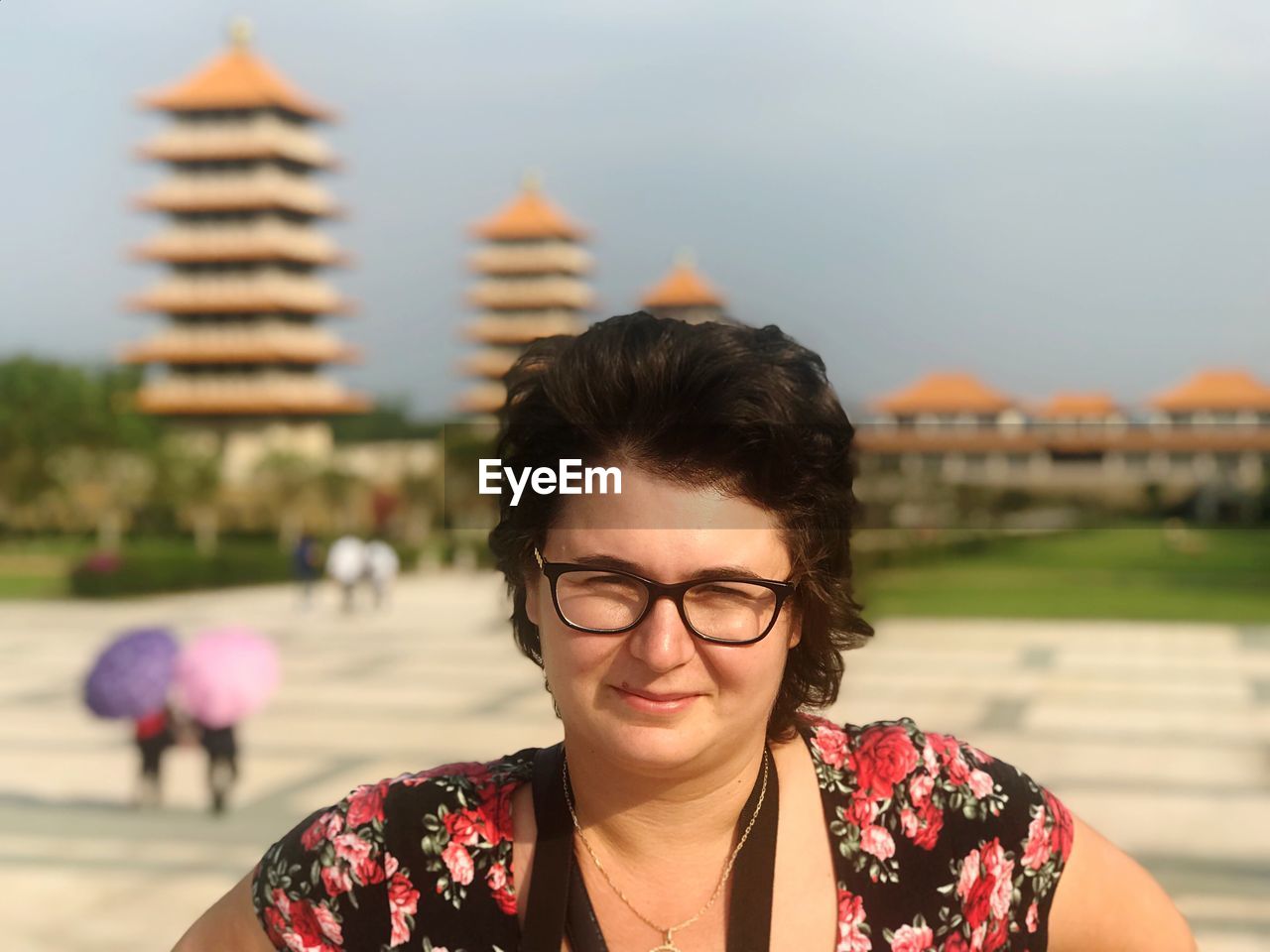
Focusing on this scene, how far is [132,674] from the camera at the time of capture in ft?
18.5

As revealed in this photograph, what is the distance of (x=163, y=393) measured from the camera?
144 feet

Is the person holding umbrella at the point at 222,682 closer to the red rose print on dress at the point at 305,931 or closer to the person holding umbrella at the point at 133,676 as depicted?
the person holding umbrella at the point at 133,676

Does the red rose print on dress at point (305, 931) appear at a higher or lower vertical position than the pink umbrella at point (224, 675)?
higher

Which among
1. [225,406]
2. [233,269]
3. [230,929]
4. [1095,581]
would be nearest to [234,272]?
[233,269]

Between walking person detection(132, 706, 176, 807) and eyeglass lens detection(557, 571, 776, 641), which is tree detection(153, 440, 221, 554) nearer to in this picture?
walking person detection(132, 706, 176, 807)

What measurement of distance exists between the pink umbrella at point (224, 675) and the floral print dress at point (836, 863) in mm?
4437

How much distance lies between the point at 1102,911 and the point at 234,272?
45338 millimetres

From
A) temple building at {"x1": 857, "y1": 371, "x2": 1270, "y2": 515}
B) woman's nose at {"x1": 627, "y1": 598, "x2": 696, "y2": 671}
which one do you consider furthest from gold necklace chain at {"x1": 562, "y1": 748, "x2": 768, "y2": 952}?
temple building at {"x1": 857, "y1": 371, "x2": 1270, "y2": 515}

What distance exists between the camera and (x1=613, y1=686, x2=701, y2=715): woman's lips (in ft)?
3.83

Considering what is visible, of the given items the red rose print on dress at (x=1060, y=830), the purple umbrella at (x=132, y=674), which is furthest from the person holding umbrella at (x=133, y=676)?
the red rose print on dress at (x=1060, y=830)

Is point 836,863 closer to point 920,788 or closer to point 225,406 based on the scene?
point 920,788

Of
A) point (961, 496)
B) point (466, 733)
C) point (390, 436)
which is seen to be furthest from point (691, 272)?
point (466, 733)

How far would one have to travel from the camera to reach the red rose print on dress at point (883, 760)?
52.2 inches

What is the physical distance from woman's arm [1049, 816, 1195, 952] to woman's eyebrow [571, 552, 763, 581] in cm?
45
